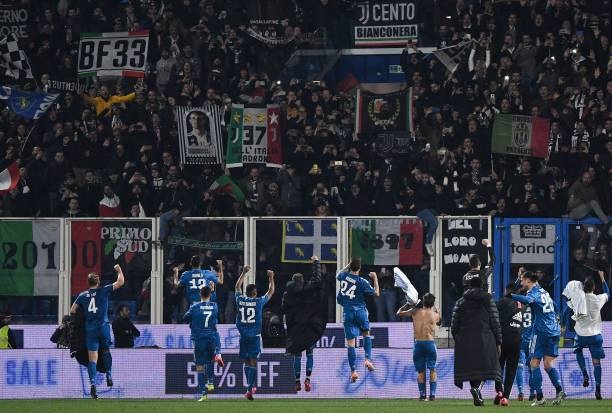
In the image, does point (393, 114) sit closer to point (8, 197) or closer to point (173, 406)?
point (8, 197)

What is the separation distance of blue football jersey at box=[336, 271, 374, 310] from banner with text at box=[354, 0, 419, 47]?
32.2 feet

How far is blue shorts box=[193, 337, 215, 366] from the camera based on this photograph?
29188 mm

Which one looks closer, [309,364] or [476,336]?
[476,336]

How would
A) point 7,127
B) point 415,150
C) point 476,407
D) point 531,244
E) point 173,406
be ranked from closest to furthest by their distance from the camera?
point 476,407 → point 173,406 → point 531,244 → point 415,150 → point 7,127

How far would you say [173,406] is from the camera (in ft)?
87.2

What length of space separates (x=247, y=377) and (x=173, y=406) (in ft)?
10.1

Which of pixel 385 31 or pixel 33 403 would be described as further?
pixel 385 31

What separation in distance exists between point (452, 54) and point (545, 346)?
11051 millimetres

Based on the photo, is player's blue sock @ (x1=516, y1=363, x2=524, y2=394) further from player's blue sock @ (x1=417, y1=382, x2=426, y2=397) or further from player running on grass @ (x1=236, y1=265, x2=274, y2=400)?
player running on grass @ (x1=236, y1=265, x2=274, y2=400)

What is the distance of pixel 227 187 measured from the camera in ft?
115

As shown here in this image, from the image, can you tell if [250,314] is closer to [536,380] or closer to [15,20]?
[536,380]

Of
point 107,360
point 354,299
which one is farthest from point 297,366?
point 107,360

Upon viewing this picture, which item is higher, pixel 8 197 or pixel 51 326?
pixel 8 197

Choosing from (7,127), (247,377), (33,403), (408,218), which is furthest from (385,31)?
(33,403)
